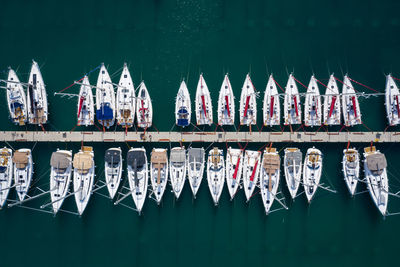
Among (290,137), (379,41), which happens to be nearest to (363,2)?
(379,41)

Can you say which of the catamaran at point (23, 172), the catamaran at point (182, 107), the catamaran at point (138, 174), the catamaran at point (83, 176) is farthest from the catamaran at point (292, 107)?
the catamaran at point (23, 172)

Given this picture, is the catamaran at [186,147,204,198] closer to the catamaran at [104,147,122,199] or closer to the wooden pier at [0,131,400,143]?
the wooden pier at [0,131,400,143]

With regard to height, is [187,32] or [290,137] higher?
[187,32]

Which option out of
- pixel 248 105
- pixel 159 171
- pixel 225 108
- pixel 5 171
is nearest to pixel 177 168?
pixel 159 171

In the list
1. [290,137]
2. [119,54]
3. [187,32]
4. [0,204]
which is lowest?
[0,204]

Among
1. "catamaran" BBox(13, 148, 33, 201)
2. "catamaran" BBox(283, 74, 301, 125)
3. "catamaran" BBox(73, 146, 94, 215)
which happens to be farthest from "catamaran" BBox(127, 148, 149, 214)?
"catamaran" BBox(283, 74, 301, 125)

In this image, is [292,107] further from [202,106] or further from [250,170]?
[202,106]

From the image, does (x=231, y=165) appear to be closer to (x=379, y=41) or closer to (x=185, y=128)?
(x=185, y=128)
